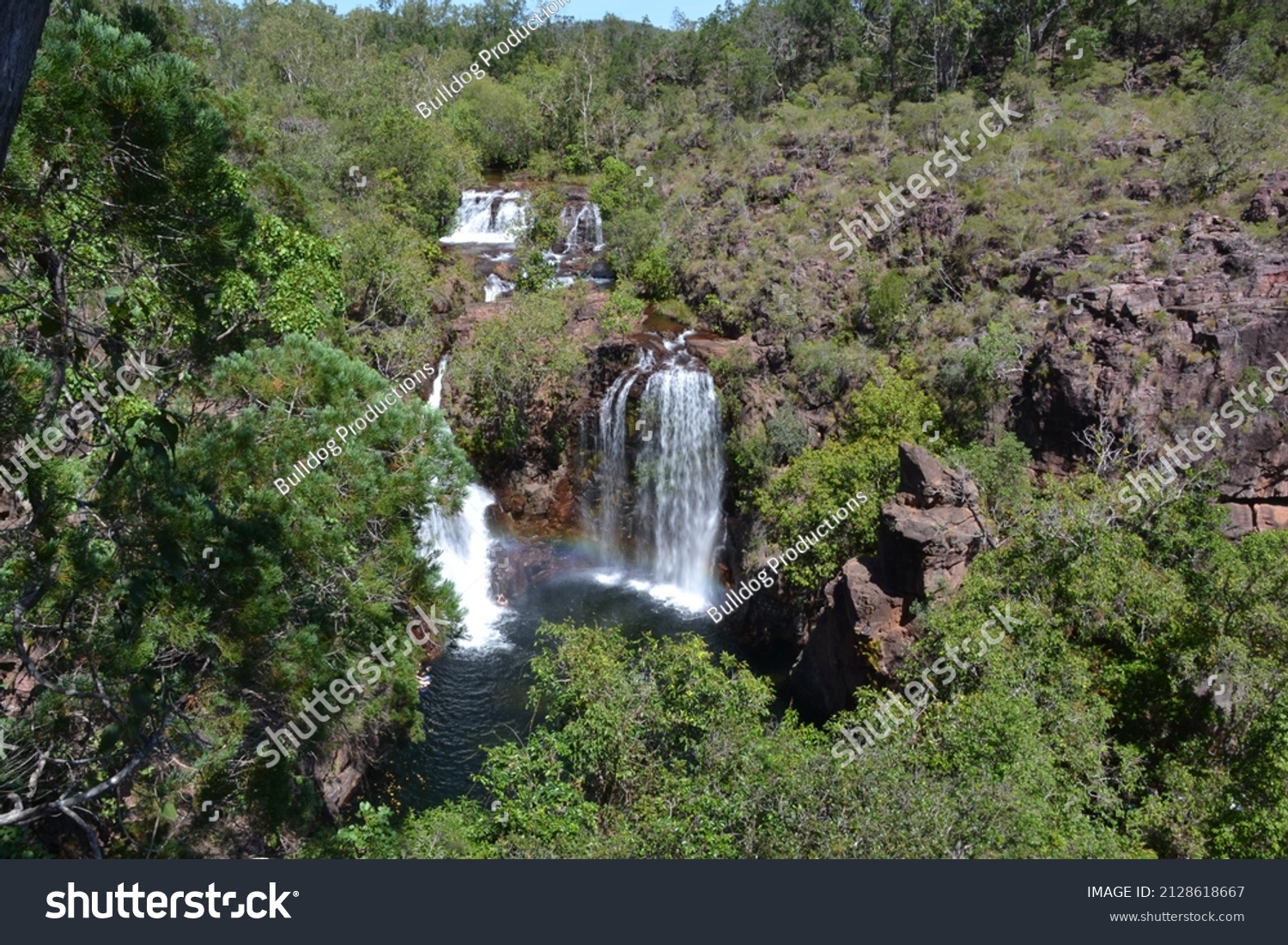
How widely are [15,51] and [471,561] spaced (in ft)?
72.5

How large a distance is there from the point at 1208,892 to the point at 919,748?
418 centimetres

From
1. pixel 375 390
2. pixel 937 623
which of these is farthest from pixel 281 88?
pixel 937 623

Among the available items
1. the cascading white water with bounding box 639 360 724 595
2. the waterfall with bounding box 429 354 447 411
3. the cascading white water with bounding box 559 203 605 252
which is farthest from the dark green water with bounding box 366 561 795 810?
the cascading white water with bounding box 559 203 605 252

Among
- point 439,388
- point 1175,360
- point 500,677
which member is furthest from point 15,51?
point 439,388

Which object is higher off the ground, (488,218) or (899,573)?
(488,218)

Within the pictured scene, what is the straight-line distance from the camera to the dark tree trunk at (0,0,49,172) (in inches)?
122

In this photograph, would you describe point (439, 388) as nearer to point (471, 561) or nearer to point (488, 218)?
point (471, 561)

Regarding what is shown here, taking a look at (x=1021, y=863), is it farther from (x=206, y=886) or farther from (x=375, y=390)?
(x=375, y=390)

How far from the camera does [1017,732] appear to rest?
1050 centimetres

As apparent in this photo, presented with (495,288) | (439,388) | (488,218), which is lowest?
(439,388)

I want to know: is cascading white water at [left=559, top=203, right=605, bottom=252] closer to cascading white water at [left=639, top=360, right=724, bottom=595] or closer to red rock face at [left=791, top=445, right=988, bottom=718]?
cascading white water at [left=639, top=360, right=724, bottom=595]

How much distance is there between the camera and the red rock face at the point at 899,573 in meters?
15.5

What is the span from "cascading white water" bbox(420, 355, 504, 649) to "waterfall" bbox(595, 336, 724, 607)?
495 centimetres

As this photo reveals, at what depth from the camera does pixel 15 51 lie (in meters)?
3.14
